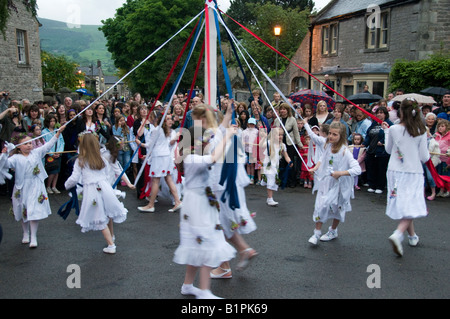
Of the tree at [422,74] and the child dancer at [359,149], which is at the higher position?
the tree at [422,74]

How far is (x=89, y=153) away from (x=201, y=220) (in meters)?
2.06

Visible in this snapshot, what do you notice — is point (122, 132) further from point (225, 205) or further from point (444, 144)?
point (444, 144)

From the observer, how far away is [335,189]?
529cm

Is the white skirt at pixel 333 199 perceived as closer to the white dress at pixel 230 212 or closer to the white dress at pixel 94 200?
the white dress at pixel 230 212

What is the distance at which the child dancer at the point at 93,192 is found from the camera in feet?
16.5

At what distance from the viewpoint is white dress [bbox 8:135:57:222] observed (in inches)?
211

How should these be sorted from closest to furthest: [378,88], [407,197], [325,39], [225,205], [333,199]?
[225,205] < [407,197] < [333,199] < [378,88] < [325,39]

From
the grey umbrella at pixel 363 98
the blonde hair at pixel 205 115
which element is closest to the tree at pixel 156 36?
the grey umbrella at pixel 363 98

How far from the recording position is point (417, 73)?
14773 millimetres

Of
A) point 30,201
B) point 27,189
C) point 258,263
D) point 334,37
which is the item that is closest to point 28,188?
point 27,189

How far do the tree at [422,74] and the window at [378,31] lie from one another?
10.6ft

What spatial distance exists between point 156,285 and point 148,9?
3136 cm

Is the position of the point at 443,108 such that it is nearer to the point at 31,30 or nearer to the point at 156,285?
the point at 156,285
